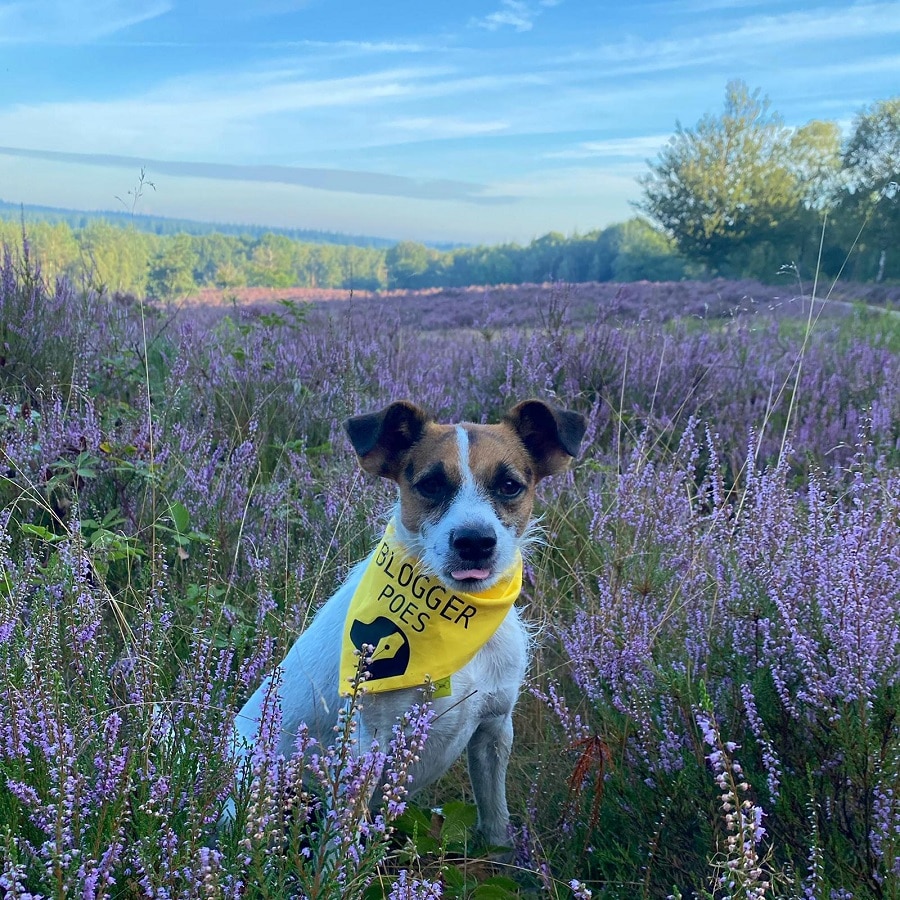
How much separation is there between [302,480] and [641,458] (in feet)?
6.13

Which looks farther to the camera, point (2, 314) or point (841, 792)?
point (2, 314)

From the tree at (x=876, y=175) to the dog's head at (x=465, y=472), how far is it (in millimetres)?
42106

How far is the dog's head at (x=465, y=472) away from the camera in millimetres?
2387

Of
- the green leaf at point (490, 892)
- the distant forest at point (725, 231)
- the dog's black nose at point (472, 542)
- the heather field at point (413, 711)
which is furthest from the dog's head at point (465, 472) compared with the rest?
the distant forest at point (725, 231)

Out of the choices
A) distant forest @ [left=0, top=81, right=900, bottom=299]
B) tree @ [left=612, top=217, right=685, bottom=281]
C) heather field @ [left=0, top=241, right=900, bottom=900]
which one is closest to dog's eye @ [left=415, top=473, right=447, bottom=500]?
heather field @ [left=0, top=241, right=900, bottom=900]

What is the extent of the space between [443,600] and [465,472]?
417 millimetres

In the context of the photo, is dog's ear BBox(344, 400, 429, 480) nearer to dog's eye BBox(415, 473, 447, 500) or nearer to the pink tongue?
dog's eye BBox(415, 473, 447, 500)

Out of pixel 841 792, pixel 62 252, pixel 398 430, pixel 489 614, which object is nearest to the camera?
pixel 841 792

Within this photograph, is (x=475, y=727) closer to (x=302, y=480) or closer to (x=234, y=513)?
(x=234, y=513)

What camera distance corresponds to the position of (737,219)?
48.0 meters

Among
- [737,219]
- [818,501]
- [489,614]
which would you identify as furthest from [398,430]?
[737,219]

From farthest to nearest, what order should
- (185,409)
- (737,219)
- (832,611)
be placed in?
(737,219)
(185,409)
(832,611)

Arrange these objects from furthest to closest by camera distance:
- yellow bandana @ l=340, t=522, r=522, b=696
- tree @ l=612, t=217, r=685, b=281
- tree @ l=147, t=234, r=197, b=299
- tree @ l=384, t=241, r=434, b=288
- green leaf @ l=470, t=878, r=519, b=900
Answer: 1. tree @ l=612, t=217, r=685, b=281
2. tree @ l=384, t=241, r=434, b=288
3. tree @ l=147, t=234, r=197, b=299
4. yellow bandana @ l=340, t=522, r=522, b=696
5. green leaf @ l=470, t=878, r=519, b=900

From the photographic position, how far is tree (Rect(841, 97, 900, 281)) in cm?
3919
